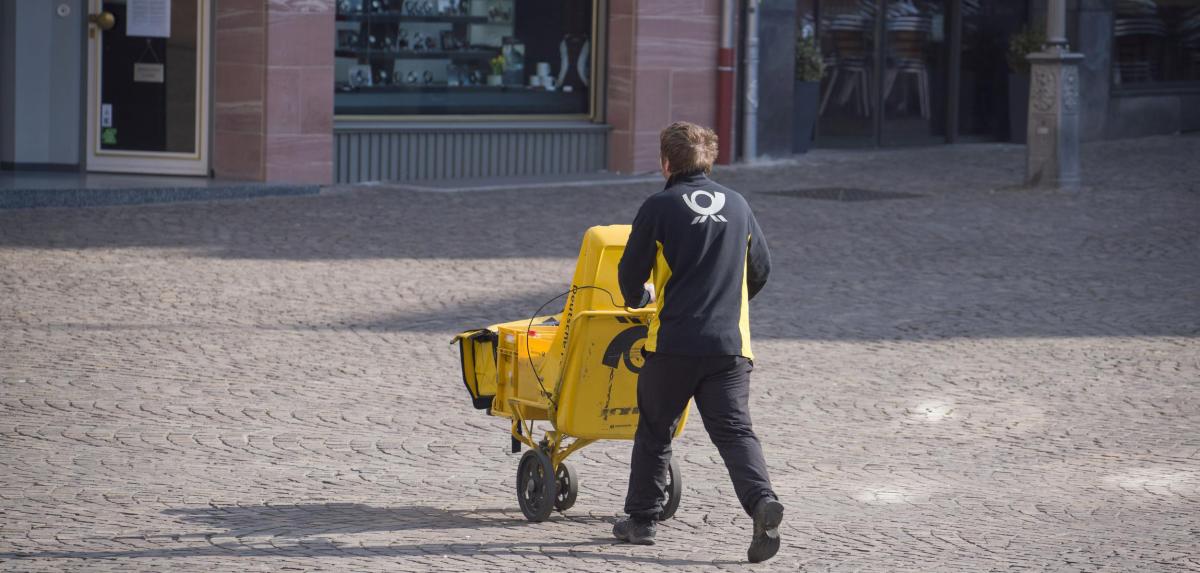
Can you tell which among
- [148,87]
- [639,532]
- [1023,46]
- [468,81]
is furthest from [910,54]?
[639,532]

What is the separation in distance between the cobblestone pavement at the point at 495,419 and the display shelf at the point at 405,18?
→ 2685mm

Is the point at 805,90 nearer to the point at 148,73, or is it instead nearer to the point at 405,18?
the point at 405,18

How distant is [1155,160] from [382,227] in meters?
10.3

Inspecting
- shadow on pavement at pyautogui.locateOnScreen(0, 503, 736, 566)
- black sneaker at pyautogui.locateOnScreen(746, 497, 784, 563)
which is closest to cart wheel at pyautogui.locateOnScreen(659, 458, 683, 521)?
shadow on pavement at pyautogui.locateOnScreen(0, 503, 736, 566)

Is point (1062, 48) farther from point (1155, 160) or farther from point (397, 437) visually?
point (397, 437)

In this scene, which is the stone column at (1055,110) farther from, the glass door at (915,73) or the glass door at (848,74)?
the glass door at (915,73)

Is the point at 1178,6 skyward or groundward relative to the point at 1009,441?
skyward

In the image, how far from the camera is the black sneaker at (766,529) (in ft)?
16.8

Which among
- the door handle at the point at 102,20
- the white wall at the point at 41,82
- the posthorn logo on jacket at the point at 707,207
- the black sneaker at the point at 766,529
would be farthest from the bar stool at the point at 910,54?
the black sneaker at the point at 766,529

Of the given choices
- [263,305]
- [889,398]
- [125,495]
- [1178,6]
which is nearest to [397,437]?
[125,495]

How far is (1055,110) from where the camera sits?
51.4ft

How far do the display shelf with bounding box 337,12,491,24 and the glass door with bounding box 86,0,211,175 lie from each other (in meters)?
1.49

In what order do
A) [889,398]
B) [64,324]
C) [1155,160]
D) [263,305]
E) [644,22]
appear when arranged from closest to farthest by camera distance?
[889,398] → [64,324] → [263,305] → [644,22] → [1155,160]

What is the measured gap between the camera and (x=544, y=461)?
18.5 ft
